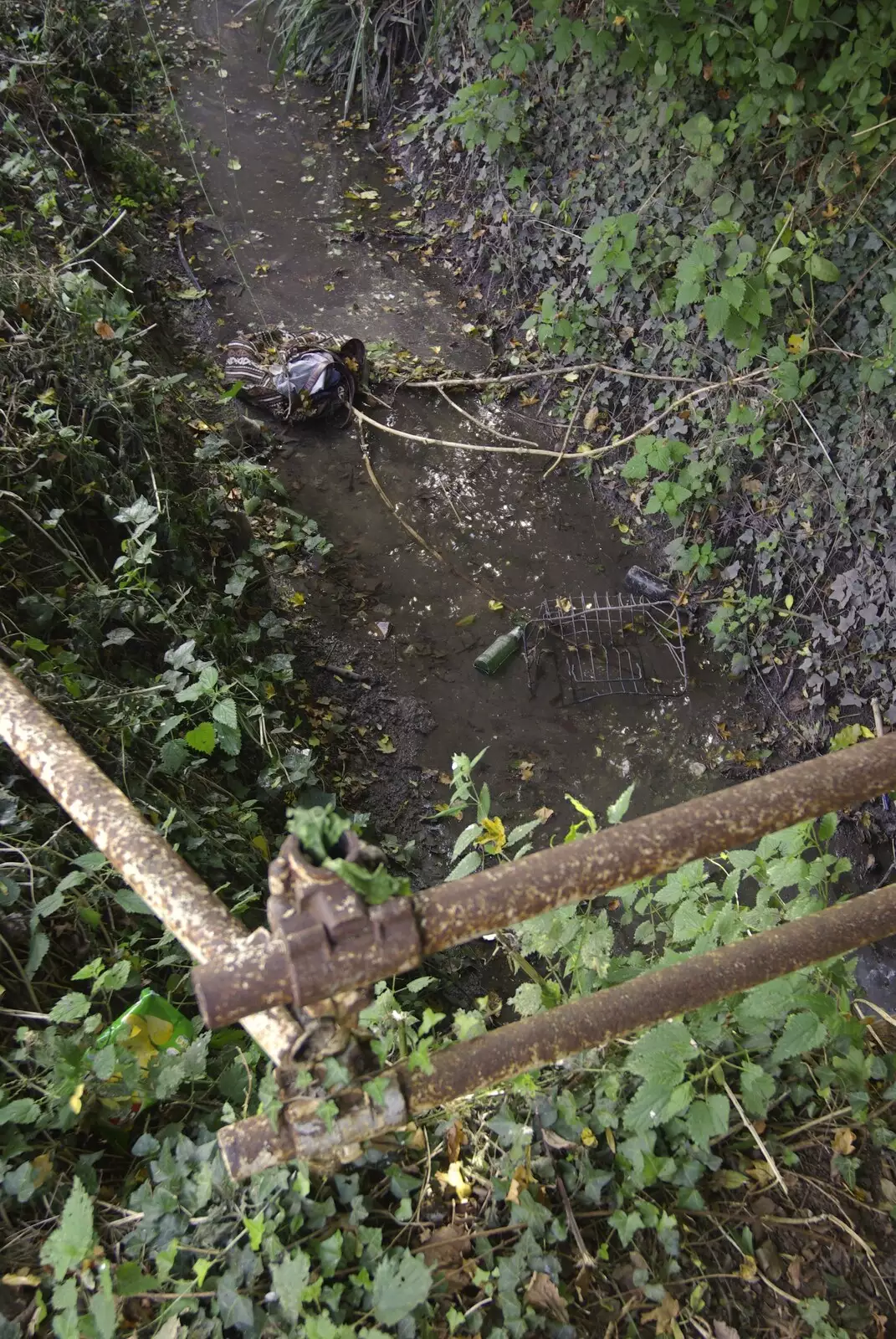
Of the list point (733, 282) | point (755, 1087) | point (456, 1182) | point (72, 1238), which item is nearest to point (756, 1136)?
point (755, 1087)

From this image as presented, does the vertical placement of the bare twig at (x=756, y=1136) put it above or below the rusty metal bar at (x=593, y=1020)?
below

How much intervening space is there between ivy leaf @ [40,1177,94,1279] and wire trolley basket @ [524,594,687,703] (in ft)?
10.9

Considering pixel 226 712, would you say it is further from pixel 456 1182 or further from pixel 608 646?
pixel 608 646

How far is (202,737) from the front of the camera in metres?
2.70

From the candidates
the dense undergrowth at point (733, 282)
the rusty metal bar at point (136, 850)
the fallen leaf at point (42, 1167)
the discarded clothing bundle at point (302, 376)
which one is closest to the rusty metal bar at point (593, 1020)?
the rusty metal bar at point (136, 850)

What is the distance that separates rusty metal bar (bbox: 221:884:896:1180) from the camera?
1.14 metres

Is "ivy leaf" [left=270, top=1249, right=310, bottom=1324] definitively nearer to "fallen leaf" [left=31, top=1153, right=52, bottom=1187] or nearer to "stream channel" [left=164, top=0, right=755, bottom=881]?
"fallen leaf" [left=31, top=1153, right=52, bottom=1187]

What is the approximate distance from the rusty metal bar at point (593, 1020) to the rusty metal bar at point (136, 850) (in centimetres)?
12

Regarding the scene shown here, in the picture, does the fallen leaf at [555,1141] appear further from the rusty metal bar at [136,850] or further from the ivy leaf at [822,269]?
the ivy leaf at [822,269]

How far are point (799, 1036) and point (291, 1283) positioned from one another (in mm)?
1018

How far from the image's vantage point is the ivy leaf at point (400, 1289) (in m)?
1.32

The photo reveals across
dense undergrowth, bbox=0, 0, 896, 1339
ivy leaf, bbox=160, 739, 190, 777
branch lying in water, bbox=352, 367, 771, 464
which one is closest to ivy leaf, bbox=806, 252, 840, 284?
branch lying in water, bbox=352, 367, 771, 464

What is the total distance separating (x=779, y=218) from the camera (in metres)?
4.09

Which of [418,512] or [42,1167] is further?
[418,512]
